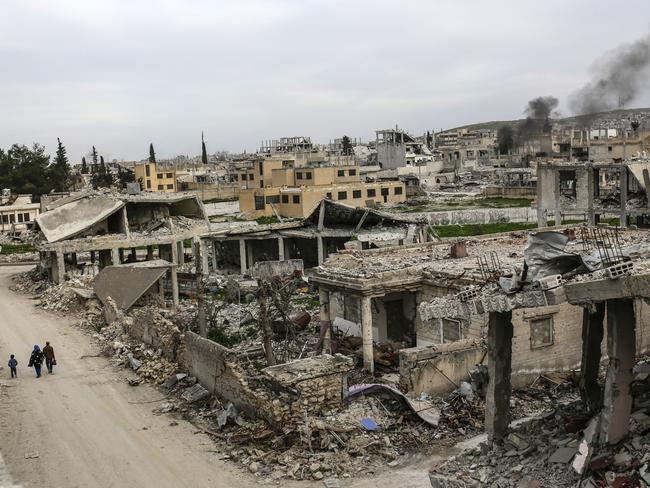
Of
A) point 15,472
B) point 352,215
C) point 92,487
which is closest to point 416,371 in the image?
point 92,487

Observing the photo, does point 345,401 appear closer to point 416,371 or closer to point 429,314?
point 416,371

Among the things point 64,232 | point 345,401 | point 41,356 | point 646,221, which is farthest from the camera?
point 646,221

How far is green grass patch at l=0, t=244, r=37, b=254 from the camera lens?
5194cm

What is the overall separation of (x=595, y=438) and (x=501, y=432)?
2164 mm

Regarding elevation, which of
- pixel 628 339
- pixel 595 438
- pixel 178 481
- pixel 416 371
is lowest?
pixel 178 481

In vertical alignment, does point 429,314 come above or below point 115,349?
above

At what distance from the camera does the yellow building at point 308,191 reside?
62.2 meters

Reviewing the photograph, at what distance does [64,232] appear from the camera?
33.3 m

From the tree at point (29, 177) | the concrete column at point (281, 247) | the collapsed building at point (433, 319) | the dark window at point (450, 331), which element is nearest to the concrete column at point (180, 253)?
the concrete column at point (281, 247)

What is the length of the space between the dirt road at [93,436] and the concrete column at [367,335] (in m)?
4.60

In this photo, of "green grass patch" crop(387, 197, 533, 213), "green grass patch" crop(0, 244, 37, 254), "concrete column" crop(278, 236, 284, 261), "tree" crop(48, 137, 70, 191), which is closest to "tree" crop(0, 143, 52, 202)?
"tree" crop(48, 137, 70, 191)

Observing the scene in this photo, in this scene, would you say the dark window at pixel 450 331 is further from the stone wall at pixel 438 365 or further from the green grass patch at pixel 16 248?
the green grass patch at pixel 16 248

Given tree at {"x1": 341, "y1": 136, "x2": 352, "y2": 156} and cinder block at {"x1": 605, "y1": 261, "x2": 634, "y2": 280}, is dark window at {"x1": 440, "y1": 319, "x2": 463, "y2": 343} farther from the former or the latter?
tree at {"x1": 341, "y1": 136, "x2": 352, "y2": 156}

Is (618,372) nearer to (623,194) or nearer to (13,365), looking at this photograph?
(13,365)
